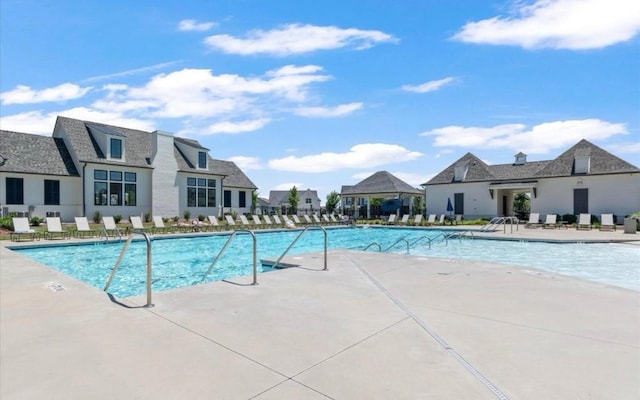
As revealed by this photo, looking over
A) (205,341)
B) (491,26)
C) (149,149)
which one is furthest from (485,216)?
(205,341)

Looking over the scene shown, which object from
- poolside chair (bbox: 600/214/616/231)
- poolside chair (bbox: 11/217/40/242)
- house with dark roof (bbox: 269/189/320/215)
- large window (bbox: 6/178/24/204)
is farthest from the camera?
house with dark roof (bbox: 269/189/320/215)

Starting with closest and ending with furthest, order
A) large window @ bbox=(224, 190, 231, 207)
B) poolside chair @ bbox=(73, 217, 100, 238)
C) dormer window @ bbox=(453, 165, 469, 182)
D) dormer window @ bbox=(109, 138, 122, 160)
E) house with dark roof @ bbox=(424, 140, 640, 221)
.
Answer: poolside chair @ bbox=(73, 217, 100, 238), dormer window @ bbox=(109, 138, 122, 160), house with dark roof @ bbox=(424, 140, 640, 221), large window @ bbox=(224, 190, 231, 207), dormer window @ bbox=(453, 165, 469, 182)

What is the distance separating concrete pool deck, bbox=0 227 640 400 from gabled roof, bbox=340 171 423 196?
31.4 m

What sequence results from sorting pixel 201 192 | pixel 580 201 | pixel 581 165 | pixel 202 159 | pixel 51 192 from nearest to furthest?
pixel 51 192
pixel 580 201
pixel 581 165
pixel 201 192
pixel 202 159

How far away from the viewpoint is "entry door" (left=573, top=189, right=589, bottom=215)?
25750 millimetres

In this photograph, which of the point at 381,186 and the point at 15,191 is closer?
the point at 15,191

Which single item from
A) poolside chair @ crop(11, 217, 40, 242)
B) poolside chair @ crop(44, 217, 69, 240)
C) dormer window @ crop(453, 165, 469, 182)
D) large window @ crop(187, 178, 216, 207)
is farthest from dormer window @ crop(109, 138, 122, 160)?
dormer window @ crop(453, 165, 469, 182)

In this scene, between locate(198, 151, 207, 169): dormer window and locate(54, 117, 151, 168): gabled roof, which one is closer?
locate(54, 117, 151, 168): gabled roof

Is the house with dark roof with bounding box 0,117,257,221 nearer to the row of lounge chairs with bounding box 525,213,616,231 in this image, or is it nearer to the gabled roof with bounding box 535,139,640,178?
the row of lounge chairs with bounding box 525,213,616,231

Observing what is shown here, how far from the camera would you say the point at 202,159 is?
27.9 m

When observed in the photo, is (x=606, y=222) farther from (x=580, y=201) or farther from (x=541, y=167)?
(x=541, y=167)

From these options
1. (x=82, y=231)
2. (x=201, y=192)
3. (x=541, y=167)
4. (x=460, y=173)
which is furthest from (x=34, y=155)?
(x=541, y=167)

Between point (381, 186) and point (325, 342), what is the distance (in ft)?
116

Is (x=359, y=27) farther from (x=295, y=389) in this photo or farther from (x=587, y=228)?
(x=587, y=228)
